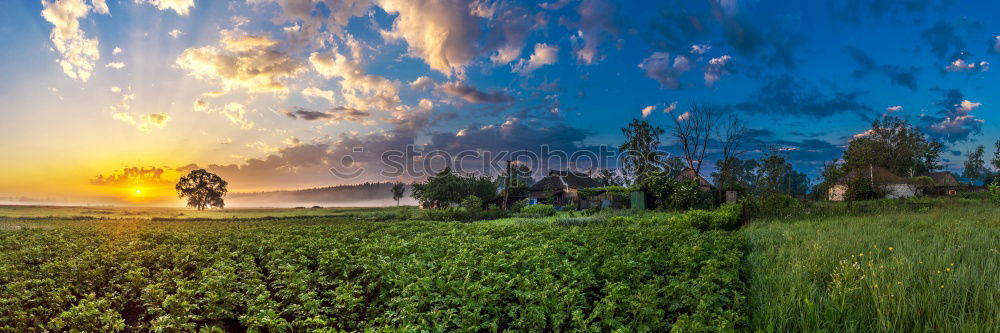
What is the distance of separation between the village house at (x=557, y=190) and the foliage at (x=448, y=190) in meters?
5.39

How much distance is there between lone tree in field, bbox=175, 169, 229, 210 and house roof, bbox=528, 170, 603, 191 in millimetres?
50227

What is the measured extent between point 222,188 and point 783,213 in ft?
242

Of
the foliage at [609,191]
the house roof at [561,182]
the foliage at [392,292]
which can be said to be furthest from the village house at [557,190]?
the foliage at [392,292]

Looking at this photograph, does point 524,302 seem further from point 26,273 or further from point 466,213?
point 466,213

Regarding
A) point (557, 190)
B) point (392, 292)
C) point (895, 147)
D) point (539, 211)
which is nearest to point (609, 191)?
point (539, 211)

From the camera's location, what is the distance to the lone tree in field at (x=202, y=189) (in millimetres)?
66000

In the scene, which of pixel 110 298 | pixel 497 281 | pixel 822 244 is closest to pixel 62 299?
pixel 110 298

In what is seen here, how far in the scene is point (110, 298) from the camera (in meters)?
7.57

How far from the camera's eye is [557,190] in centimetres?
4816

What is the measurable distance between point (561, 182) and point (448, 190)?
14171mm

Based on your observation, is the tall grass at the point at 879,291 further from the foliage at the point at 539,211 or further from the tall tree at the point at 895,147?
the tall tree at the point at 895,147

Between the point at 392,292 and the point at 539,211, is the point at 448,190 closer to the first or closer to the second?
the point at 539,211

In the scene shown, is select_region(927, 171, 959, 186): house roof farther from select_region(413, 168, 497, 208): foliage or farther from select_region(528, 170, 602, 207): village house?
select_region(413, 168, 497, 208): foliage

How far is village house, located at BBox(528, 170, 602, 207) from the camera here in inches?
1869
